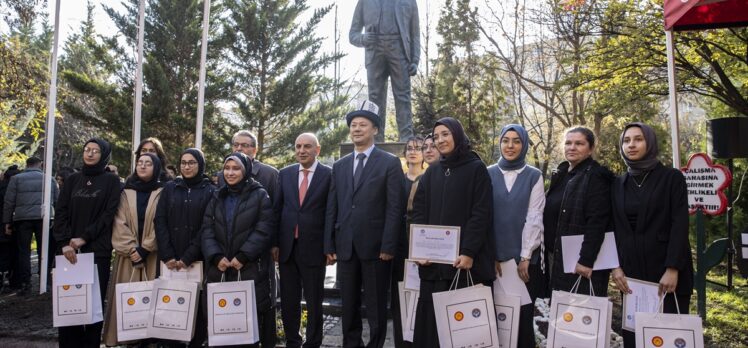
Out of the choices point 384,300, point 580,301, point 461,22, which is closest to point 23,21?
point 384,300

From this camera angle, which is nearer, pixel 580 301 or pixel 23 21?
pixel 580 301

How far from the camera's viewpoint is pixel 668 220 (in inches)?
126

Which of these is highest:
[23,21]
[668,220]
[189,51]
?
[189,51]

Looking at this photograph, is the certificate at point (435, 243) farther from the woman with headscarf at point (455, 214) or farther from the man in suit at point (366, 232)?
the man in suit at point (366, 232)

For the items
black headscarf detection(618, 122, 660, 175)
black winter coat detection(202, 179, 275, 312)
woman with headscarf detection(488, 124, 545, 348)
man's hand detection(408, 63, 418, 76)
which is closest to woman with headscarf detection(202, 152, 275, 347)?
black winter coat detection(202, 179, 275, 312)

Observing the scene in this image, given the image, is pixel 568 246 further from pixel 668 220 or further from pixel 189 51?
pixel 189 51

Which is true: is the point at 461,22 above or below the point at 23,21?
above

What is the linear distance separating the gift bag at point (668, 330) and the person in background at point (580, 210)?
0.46 meters

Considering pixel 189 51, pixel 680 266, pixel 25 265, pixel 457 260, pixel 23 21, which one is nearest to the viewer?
pixel 680 266

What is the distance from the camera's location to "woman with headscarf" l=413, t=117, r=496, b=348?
3.48 meters

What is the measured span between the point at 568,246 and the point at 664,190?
69 cm

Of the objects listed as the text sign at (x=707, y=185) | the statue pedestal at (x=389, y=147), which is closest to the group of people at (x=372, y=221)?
the statue pedestal at (x=389, y=147)

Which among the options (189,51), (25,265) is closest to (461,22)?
(189,51)

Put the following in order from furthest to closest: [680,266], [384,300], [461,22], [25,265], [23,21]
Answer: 1. [461,22]
2. [23,21]
3. [25,265]
4. [384,300]
5. [680,266]
